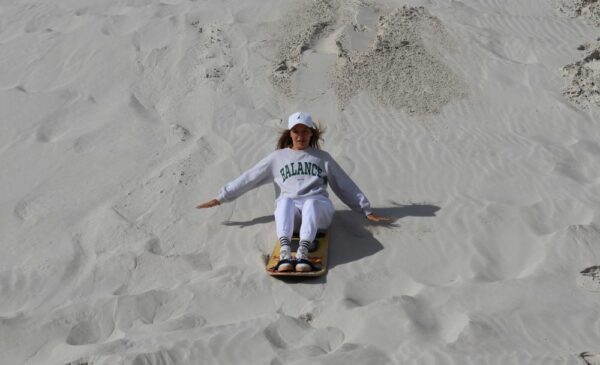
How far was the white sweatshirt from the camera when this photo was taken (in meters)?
5.86

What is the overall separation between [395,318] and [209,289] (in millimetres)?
1253

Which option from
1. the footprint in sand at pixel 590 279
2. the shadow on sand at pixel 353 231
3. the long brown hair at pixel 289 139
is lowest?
the shadow on sand at pixel 353 231

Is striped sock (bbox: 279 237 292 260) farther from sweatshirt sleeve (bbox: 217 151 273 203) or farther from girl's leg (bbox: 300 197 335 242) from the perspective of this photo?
sweatshirt sleeve (bbox: 217 151 273 203)

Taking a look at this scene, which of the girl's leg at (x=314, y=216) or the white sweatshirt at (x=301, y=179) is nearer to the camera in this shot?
the girl's leg at (x=314, y=216)

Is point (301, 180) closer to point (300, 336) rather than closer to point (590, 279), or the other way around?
point (300, 336)

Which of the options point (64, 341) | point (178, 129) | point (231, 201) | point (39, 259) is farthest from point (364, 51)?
point (64, 341)

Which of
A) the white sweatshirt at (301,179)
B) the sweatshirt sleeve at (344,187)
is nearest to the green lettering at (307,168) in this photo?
the white sweatshirt at (301,179)

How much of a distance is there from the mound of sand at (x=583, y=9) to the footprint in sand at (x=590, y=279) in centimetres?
471

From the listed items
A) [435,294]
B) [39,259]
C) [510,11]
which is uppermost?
[510,11]

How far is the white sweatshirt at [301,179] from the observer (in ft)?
19.2

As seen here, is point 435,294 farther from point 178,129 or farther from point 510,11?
point 510,11

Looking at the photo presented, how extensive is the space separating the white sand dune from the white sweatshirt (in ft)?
0.81

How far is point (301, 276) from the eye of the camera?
17.3ft

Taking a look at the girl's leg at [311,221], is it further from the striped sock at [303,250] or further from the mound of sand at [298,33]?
the mound of sand at [298,33]
